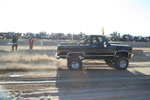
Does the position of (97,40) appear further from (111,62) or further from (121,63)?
(121,63)

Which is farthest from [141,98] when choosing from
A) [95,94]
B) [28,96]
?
[28,96]

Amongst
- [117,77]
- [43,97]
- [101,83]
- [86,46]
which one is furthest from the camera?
[86,46]

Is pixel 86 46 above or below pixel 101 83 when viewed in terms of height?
above

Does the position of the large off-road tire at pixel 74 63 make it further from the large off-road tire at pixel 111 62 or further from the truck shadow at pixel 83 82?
the large off-road tire at pixel 111 62

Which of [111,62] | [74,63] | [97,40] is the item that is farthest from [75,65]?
[111,62]

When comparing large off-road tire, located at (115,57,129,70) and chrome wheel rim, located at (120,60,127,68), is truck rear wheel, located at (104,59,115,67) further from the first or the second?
chrome wheel rim, located at (120,60,127,68)

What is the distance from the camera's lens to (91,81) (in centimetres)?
732

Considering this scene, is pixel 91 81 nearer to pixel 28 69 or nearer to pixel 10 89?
pixel 10 89

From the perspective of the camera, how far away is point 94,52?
9445 millimetres

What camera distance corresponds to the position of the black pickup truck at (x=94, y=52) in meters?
9.20

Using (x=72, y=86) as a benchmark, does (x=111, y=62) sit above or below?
above

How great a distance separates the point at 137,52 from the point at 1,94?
15.2 metres

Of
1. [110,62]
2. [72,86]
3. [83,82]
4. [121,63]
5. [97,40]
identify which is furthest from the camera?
[110,62]

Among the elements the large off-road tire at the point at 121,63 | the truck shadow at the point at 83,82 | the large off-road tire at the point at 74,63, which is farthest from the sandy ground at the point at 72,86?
the large off-road tire at the point at 121,63
